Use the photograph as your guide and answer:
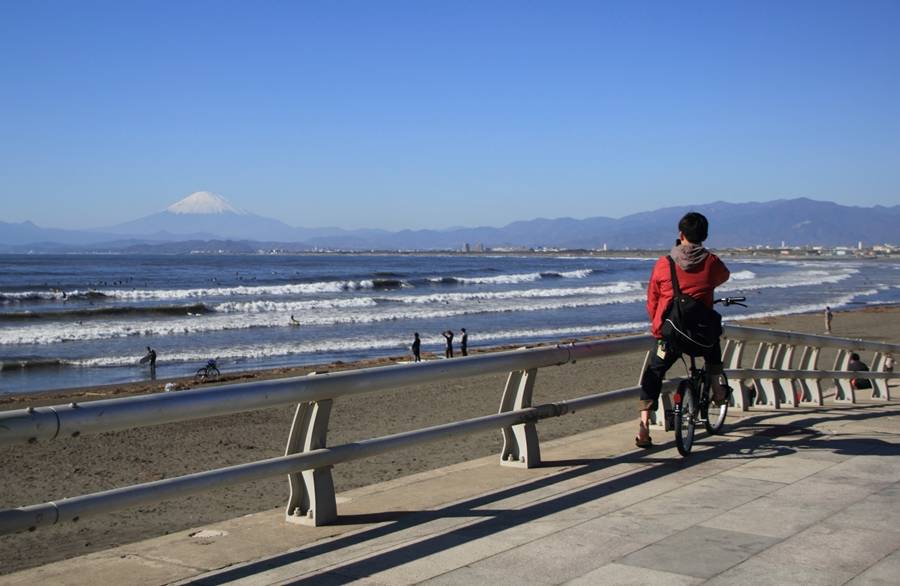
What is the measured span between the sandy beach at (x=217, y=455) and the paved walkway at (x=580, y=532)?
72.8 inches

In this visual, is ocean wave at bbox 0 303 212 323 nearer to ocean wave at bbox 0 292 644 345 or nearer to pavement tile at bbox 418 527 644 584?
ocean wave at bbox 0 292 644 345

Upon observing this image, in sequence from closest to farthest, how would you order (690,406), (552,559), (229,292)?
(552,559), (690,406), (229,292)

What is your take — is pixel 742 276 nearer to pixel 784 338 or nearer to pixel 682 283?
pixel 784 338

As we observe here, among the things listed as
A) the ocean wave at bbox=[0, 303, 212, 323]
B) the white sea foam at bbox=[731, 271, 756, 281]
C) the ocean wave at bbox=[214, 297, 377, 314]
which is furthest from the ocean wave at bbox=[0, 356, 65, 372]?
the white sea foam at bbox=[731, 271, 756, 281]

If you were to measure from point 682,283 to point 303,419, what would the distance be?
3.06 meters

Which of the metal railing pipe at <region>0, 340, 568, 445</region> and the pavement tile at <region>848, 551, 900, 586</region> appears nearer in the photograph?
the metal railing pipe at <region>0, 340, 568, 445</region>

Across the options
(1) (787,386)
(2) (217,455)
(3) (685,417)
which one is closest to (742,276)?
(1) (787,386)

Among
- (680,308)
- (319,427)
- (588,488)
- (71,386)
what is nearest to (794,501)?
(588,488)

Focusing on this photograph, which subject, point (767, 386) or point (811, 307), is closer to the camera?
point (767, 386)

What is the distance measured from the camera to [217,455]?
1159 centimetres

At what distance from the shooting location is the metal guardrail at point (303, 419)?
4.18 metres

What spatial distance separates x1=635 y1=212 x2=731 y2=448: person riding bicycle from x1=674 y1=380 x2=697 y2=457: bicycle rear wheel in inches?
8.1

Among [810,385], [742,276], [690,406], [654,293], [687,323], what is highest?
[654,293]

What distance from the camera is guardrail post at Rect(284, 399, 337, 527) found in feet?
17.8
